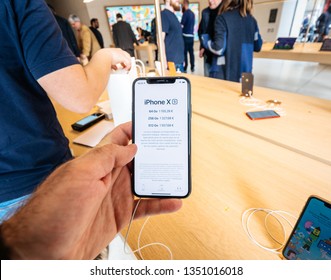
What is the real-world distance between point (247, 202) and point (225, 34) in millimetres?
1421

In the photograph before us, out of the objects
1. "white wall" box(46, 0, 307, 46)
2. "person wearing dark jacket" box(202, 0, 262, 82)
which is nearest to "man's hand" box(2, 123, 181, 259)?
"person wearing dark jacket" box(202, 0, 262, 82)

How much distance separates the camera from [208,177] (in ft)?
1.88

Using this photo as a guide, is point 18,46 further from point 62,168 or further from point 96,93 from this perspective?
point 62,168

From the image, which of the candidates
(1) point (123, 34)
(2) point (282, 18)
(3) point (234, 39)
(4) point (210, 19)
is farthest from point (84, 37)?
(2) point (282, 18)

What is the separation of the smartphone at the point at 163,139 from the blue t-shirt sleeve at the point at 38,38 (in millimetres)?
213

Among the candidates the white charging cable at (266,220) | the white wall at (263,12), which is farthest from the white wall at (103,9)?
the white charging cable at (266,220)

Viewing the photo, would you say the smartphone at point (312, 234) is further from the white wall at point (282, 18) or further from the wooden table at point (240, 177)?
the white wall at point (282, 18)

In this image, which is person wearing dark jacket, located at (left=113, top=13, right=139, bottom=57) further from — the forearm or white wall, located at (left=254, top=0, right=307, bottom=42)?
the forearm

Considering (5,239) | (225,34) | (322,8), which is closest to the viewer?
(5,239)

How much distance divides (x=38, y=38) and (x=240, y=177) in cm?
62

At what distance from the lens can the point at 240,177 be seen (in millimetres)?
561

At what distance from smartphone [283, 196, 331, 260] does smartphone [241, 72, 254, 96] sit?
835 millimetres

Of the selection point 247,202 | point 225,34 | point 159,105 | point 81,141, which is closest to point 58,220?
point 159,105

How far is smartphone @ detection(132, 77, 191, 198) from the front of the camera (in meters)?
0.47
